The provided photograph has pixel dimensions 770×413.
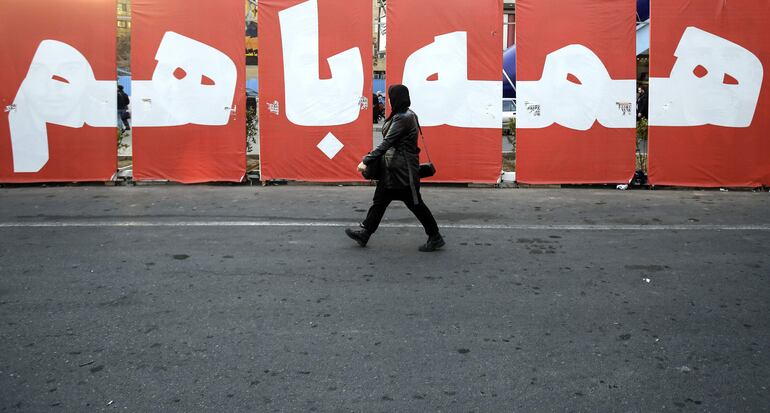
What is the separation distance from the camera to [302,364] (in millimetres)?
4008

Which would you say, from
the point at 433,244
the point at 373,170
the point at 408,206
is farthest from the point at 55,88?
the point at 433,244

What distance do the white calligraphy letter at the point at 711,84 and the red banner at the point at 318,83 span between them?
4460 mm

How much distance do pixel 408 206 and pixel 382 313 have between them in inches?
82.3

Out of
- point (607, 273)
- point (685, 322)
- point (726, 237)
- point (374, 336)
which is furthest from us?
point (726, 237)

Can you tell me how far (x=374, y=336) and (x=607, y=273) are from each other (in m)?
2.50

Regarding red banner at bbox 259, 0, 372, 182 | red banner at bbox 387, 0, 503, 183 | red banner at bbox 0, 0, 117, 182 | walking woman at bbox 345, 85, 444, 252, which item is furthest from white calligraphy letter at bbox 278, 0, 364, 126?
walking woman at bbox 345, 85, 444, 252

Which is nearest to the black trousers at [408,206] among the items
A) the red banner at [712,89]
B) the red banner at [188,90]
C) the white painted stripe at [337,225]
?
the white painted stripe at [337,225]

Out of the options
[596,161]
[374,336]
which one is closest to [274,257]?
[374,336]

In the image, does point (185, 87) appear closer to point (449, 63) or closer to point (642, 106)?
point (449, 63)

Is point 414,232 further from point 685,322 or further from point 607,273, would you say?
point 685,322

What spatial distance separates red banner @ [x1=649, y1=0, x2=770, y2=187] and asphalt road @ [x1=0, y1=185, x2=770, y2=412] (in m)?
2.61

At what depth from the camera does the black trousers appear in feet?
22.2

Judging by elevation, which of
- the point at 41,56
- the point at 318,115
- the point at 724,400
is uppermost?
the point at 41,56

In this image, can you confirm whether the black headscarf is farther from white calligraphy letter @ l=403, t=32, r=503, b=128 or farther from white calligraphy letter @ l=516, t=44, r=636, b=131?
white calligraphy letter @ l=516, t=44, r=636, b=131
